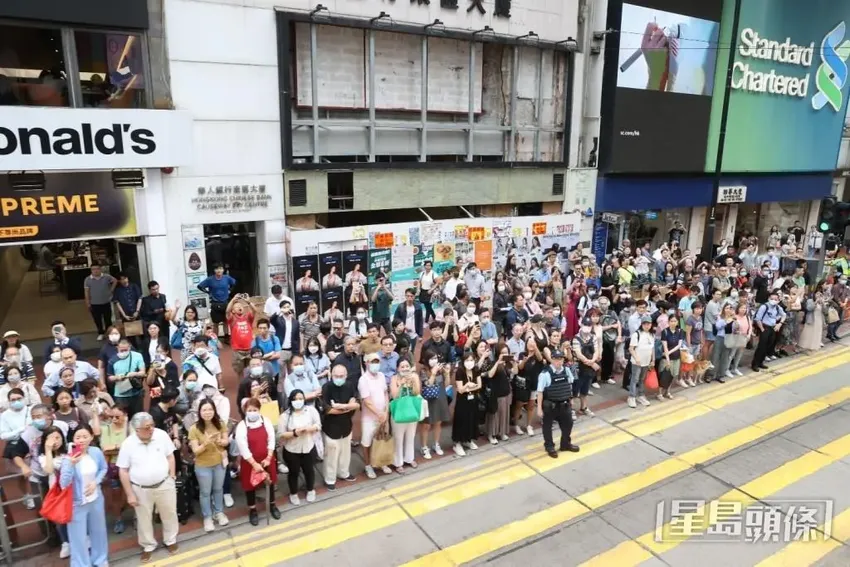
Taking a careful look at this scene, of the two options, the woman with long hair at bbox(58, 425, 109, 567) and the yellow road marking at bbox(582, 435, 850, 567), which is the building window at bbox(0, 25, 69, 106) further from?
the yellow road marking at bbox(582, 435, 850, 567)

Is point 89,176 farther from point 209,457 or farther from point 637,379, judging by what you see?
point 637,379

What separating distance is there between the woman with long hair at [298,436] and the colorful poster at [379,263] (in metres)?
7.54

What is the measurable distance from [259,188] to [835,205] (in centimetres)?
1183

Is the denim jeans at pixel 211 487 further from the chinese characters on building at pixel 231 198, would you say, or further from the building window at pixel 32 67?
the building window at pixel 32 67

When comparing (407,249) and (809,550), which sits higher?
(407,249)

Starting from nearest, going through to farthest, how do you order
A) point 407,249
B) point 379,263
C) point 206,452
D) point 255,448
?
point 206,452
point 255,448
point 379,263
point 407,249

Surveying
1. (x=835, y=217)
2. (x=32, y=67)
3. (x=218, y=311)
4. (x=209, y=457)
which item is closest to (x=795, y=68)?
(x=835, y=217)

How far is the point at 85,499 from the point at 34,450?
102 cm

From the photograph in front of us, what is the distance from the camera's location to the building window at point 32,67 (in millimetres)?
10945

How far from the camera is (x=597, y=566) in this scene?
6.57 metres

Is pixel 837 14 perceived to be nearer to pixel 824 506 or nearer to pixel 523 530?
pixel 824 506

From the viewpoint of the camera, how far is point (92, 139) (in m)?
11.0

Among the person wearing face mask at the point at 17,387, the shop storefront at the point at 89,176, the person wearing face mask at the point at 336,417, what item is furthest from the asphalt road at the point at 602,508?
the shop storefront at the point at 89,176

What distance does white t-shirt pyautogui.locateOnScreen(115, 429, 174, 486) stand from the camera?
6.26 meters
